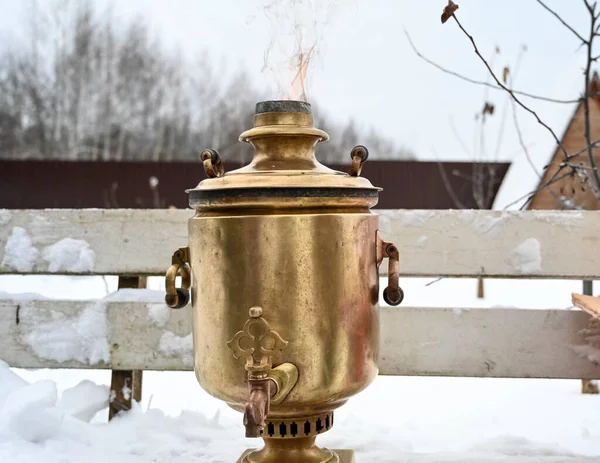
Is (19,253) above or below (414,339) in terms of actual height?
above

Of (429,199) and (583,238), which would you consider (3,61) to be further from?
(583,238)

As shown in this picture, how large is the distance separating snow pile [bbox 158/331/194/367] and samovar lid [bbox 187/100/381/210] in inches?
28.5

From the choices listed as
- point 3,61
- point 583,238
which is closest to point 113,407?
point 583,238

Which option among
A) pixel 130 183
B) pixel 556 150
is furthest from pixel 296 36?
pixel 130 183

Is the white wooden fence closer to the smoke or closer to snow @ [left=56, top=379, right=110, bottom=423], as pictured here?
snow @ [left=56, top=379, right=110, bottom=423]

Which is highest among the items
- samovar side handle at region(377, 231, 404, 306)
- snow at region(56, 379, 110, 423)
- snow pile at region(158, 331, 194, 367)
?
samovar side handle at region(377, 231, 404, 306)

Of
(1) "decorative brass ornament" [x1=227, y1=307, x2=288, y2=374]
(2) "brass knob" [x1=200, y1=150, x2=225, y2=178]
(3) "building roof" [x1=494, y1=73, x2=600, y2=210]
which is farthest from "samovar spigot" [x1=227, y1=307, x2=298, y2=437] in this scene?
(3) "building roof" [x1=494, y1=73, x2=600, y2=210]

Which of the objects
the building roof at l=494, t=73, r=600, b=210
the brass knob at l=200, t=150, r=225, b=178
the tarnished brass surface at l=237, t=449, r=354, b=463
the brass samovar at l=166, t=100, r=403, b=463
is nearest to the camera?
the brass samovar at l=166, t=100, r=403, b=463

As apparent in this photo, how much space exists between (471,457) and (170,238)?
111 cm

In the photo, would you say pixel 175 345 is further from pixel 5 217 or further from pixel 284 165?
pixel 284 165

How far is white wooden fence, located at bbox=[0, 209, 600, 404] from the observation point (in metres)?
1.80

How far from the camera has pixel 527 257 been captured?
1820 mm

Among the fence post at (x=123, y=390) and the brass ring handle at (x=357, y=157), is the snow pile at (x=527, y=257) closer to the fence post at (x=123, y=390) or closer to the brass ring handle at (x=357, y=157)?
the brass ring handle at (x=357, y=157)

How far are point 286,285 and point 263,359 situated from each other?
0.50 ft
